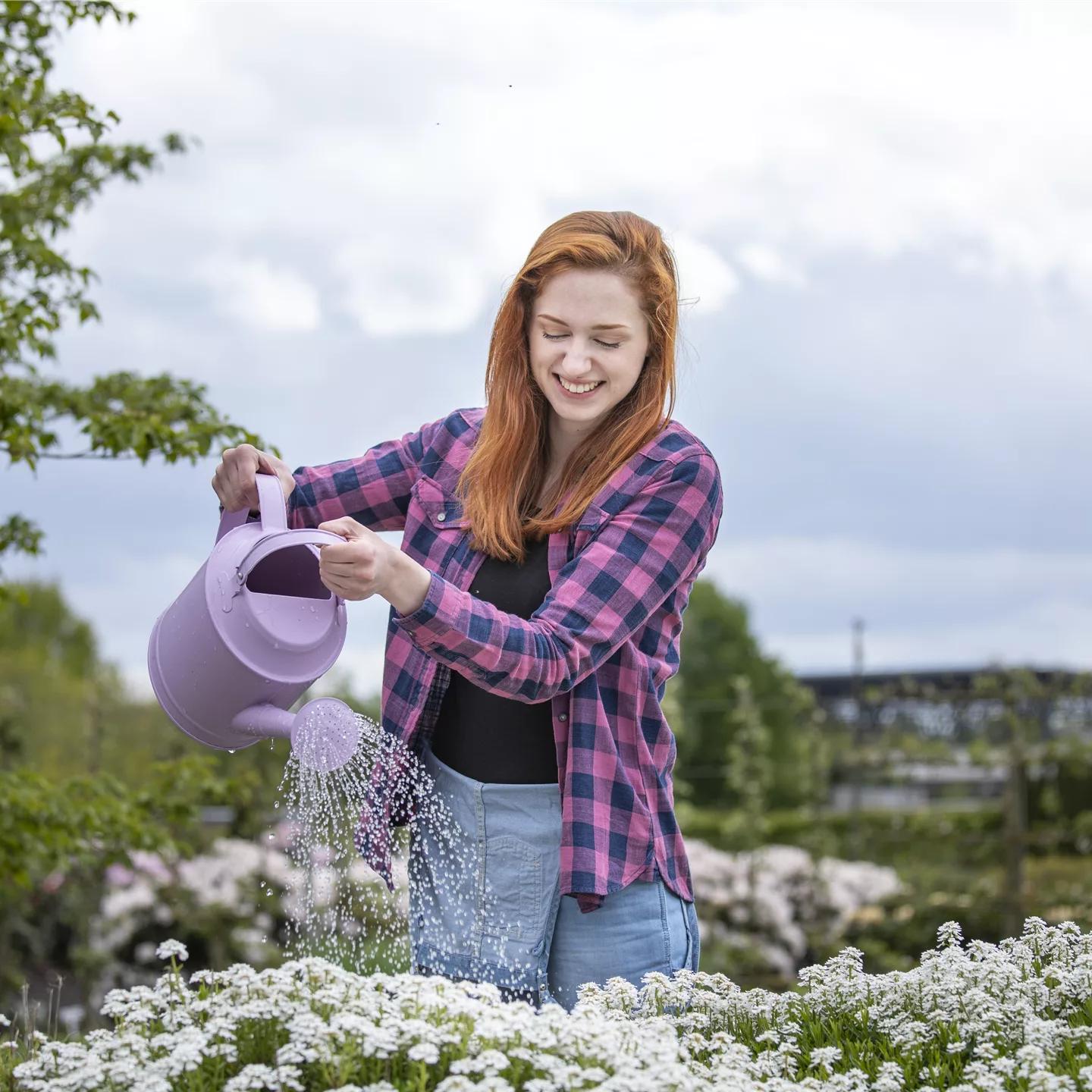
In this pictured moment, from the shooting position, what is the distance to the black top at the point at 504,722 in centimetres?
239

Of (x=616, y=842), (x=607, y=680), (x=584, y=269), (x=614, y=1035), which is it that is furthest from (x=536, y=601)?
(x=614, y=1035)

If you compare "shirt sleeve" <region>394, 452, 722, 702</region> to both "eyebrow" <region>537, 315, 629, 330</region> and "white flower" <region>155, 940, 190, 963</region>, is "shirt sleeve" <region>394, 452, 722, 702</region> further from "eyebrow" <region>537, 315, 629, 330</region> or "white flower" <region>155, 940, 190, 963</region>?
"white flower" <region>155, 940, 190, 963</region>

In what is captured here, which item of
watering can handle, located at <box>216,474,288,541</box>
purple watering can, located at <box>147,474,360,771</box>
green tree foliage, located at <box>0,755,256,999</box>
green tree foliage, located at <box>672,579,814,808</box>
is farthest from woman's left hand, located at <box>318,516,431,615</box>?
green tree foliage, located at <box>672,579,814,808</box>

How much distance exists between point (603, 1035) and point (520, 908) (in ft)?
1.13

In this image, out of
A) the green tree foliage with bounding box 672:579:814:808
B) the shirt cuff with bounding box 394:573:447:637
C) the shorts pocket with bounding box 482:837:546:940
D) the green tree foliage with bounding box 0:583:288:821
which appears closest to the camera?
the shirt cuff with bounding box 394:573:447:637

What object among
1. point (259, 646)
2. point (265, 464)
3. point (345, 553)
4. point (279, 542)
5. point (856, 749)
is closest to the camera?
point (345, 553)

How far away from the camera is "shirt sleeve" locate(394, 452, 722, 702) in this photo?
2115 mm

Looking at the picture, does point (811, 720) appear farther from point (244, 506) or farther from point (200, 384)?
point (244, 506)

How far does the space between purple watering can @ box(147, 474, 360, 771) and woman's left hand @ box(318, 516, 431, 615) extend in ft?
0.49

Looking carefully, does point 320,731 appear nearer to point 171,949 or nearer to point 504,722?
point 504,722

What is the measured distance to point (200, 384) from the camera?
4.06m

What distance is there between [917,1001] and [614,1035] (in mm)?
799

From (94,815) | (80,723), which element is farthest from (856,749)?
(80,723)

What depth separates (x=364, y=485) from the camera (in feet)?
8.96
